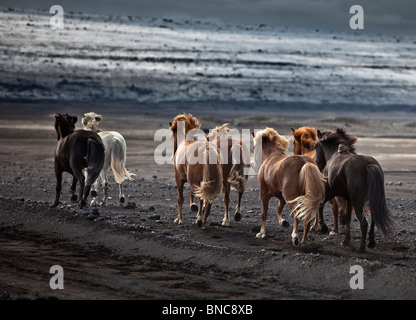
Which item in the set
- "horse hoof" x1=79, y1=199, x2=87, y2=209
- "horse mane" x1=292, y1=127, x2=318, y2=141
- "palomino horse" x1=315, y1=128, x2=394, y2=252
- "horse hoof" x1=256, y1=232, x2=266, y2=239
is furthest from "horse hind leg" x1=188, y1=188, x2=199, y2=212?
"palomino horse" x1=315, y1=128, x2=394, y2=252

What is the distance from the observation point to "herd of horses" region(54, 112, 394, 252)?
31.3 feet

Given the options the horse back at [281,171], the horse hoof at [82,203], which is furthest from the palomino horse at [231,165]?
the horse hoof at [82,203]

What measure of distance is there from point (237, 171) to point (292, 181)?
1910 millimetres

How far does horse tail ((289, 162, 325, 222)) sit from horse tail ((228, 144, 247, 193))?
6.35 feet

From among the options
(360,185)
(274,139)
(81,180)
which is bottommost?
(81,180)

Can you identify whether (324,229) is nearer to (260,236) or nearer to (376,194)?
(260,236)

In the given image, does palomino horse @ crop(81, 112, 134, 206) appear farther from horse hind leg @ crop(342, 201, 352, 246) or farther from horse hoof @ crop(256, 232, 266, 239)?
horse hind leg @ crop(342, 201, 352, 246)

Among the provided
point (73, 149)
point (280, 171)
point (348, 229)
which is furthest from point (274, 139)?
A: point (73, 149)

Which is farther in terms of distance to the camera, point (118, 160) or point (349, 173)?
point (118, 160)

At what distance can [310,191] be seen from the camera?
955 centimetres

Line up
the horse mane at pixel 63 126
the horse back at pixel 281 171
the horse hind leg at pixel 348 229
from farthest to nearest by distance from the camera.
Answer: the horse mane at pixel 63 126
the horse hind leg at pixel 348 229
the horse back at pixel 281 171

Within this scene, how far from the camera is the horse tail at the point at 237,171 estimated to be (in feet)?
37.8

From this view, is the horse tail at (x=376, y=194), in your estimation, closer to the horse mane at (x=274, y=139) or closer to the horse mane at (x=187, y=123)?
the horse mane at (x=274, y=139)

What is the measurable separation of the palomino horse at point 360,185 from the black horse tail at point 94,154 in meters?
3.82
